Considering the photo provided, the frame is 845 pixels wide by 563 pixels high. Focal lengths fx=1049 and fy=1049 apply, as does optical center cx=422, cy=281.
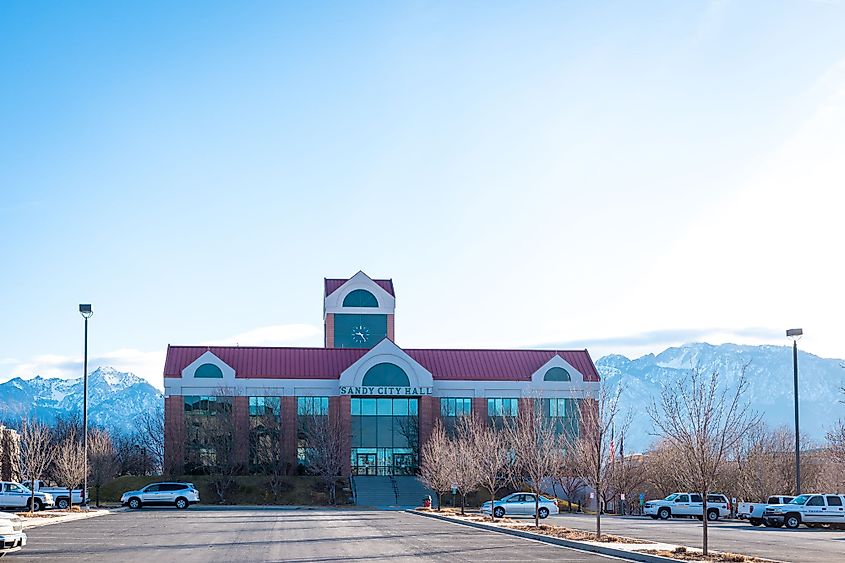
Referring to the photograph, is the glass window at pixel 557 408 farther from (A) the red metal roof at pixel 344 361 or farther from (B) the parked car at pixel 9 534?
(B) the parked car at pixel 9 534

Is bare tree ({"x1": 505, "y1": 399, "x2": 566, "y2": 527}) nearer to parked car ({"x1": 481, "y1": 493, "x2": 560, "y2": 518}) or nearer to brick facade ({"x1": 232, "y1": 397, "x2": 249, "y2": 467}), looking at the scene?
parked car ({"x1": 481, "y1": 493, "x2": 560, "y2": 518})

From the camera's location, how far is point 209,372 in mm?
82625

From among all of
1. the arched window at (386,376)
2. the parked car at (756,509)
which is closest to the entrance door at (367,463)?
the arched window at (386,376)

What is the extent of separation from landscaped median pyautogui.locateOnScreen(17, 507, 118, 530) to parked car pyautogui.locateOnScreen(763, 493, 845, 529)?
3094 cm

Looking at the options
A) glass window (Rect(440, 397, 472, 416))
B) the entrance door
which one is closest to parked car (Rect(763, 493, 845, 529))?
glass window (Rect(440, 397, 472, 416))

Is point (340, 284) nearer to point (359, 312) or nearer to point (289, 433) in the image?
point (359, 312)

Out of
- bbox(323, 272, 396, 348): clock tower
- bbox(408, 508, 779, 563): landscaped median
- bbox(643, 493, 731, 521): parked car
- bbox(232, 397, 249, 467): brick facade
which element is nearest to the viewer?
bbox(408, 508, 779, 563): landscaped median

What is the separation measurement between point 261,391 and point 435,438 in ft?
64.9

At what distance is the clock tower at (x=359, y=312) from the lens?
93.4m

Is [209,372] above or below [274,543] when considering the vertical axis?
above

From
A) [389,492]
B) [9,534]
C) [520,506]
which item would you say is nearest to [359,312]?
[389,492]

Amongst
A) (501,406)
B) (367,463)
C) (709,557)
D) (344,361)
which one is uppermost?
(344,361)

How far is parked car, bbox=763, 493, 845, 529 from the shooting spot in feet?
152

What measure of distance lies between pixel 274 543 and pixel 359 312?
6362 cm
